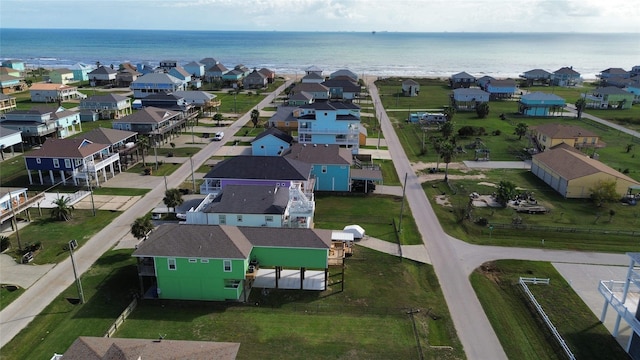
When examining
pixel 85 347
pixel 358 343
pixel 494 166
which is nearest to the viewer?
pixel 85 347

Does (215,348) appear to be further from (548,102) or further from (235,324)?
(548,102)

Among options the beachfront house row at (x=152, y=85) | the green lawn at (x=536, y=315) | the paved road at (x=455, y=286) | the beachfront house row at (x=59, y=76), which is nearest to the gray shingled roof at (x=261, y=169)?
the paved road at (x=455, y=286)

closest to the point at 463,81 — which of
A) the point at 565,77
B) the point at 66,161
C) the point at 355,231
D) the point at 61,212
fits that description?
the point at 565,77

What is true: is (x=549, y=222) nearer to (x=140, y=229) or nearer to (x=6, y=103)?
(x=140, y=229)

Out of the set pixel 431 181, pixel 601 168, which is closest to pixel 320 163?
pixel 431 181

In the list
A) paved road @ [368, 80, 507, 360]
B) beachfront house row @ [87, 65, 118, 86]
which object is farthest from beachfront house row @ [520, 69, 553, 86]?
beachfront house row @ [87, 65, 118, 86]

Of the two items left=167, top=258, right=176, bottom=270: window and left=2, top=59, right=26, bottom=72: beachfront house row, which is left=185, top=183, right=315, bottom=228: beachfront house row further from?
left=2, top=59, right=26, bottom=72: beachfront house row
